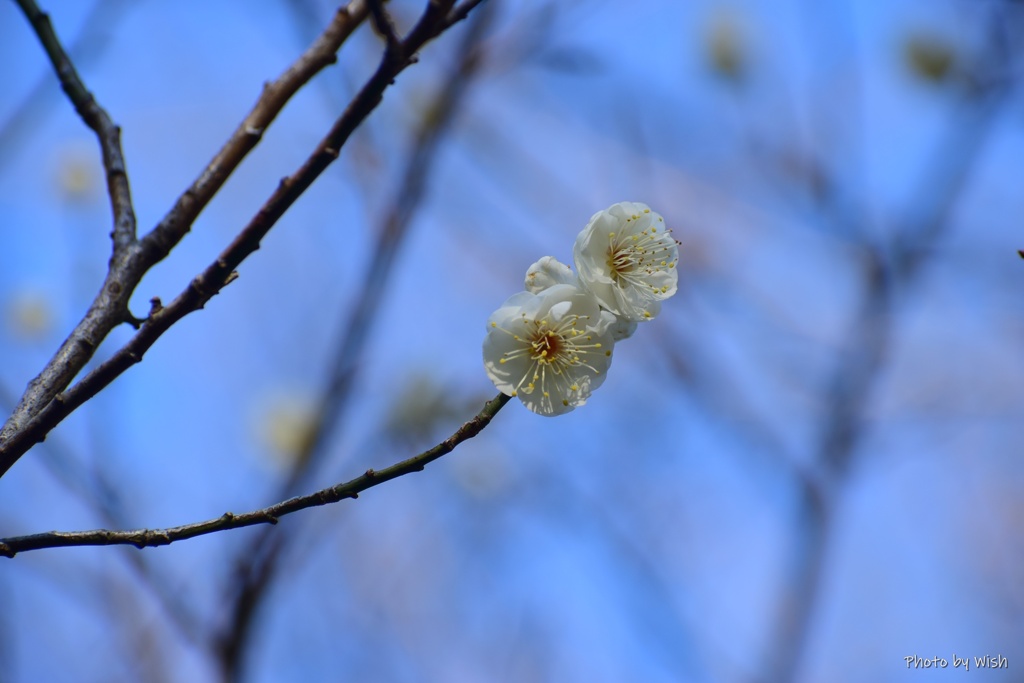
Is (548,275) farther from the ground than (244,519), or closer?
farther from the ground

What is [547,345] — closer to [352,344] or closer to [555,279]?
[555,279]

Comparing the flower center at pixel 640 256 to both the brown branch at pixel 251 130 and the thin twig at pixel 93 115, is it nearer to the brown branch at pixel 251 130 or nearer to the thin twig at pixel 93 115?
the brown branch at pixel 251 130

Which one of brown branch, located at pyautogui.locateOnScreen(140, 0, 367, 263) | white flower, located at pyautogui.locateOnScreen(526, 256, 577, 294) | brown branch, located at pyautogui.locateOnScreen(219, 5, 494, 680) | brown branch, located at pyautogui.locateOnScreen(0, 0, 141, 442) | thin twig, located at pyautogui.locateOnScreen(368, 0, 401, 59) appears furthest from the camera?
brown branch, located at pyautogui.locateOnScreen(219, 5, 494, 680)

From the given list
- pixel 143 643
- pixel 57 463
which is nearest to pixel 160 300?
pixel 57 463

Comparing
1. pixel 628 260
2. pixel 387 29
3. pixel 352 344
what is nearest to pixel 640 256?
pixel 628 260

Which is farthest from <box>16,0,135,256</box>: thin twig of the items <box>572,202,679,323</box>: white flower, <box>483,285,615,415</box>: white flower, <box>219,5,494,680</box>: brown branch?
<box>219,5,494,680</box>: brown branch

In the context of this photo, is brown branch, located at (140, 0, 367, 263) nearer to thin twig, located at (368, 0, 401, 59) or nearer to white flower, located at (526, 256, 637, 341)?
thin twig, located at (368, 0, 401, 59)

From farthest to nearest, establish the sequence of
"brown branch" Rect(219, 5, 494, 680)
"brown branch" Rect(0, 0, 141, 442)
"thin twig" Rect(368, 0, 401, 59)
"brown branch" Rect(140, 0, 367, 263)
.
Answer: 1. "brown branch" Rect(219, 5, 494, 680)
2. "brown branch" Rect(140, 0, 367, 263)
3. "brown branch" Rect(0, 0, 141, 442)
4. "thin twig" Rect(368, 0, 401, 59)
